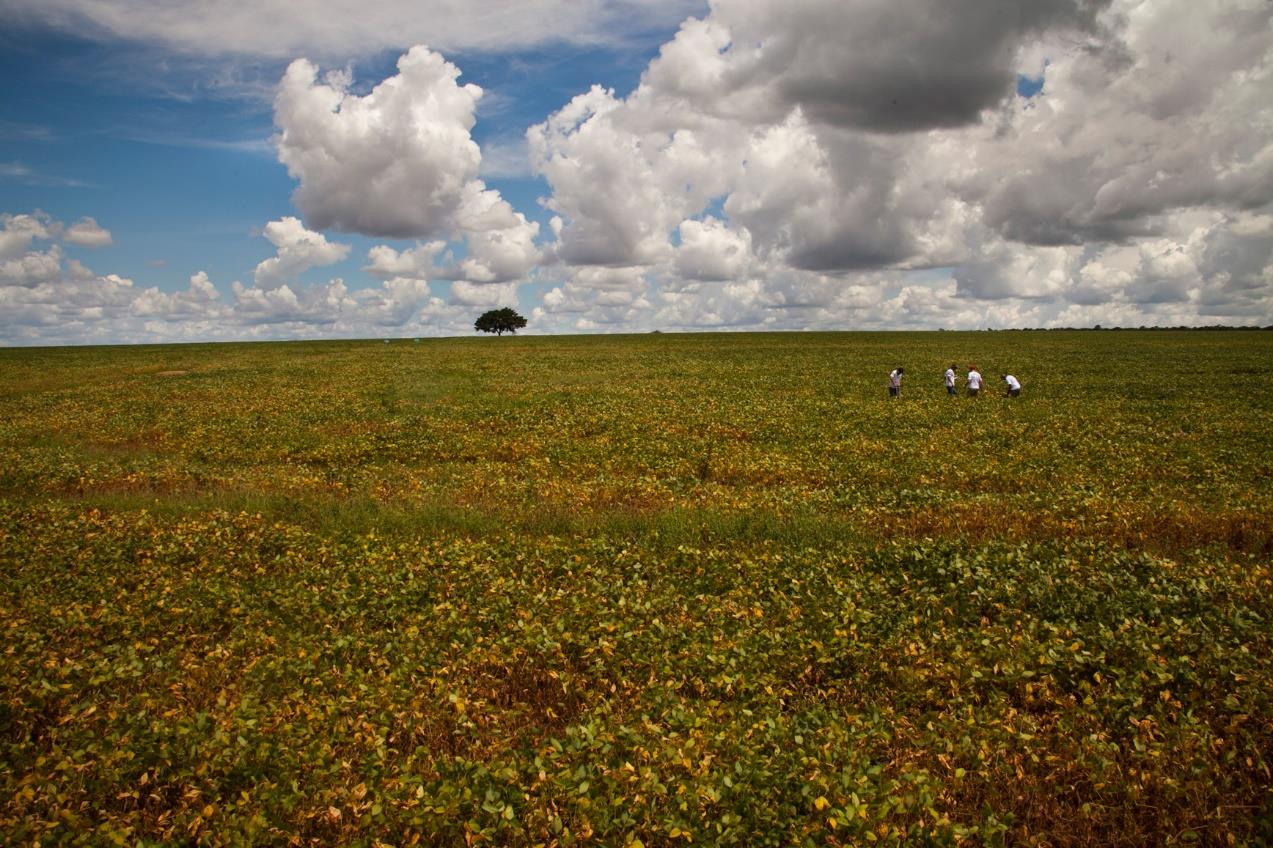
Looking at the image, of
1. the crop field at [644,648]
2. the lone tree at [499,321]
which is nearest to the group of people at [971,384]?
the crop field at [644,648]

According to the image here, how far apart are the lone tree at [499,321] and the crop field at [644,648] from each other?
14703 cm

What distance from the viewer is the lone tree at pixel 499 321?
16888cm

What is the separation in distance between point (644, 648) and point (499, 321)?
163474mm

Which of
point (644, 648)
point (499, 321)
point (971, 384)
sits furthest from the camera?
point (499, 321)

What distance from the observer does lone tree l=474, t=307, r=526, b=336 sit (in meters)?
169

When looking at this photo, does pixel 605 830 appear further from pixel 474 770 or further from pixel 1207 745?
pixel 1207 745

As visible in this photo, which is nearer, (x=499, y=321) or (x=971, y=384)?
(x=971, y=384)

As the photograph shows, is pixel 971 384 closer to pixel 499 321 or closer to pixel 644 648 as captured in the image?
pixel 644 648

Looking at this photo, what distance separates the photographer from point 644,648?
1105 cm

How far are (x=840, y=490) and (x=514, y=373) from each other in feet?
145

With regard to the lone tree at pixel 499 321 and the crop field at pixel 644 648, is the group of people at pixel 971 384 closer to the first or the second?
the crop field at pixel 644 648

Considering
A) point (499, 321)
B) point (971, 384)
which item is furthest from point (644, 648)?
point (499, 321)

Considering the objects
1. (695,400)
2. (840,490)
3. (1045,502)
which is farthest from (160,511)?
(695,400)

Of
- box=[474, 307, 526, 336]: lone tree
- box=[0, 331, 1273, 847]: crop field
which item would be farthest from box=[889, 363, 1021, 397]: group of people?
box=[474, 307, 526, 336]: lone tree
